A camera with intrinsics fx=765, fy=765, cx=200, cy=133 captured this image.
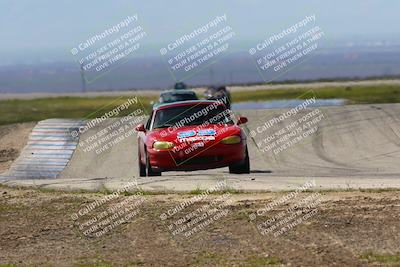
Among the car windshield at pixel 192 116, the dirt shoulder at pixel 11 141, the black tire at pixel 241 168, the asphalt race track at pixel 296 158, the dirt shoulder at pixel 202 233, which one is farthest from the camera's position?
the dirt shoulder at pixel 11 141

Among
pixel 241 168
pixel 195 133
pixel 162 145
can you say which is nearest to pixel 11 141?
pixel 162 145

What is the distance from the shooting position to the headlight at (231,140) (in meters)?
15.0

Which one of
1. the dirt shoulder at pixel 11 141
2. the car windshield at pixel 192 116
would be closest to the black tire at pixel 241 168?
the car windshield at pixel 192 116

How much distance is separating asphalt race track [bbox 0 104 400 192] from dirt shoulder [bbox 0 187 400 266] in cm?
130

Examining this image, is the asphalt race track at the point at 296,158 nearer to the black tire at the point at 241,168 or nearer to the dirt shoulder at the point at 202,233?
the black tire at the point at 241,168

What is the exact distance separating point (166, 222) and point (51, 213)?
1.84 m

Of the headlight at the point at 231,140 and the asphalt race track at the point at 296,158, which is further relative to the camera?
the headlight at the point at 231,140

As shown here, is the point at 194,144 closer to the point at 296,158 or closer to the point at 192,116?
the point at 192,116

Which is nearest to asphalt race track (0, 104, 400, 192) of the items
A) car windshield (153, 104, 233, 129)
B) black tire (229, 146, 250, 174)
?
black tire (229, 146, 250, 174)

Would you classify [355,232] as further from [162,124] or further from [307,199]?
[162,124]

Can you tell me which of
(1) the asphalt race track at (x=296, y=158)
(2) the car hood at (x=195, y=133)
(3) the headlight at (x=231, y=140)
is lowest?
(1) the asphalt race track at (x=296, y=158)

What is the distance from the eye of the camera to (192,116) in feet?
52.7

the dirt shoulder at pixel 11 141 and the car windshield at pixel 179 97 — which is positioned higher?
the dirt shoulder at pixel 11 141

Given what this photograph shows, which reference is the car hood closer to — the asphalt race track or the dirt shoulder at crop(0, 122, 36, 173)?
the asphalt race track
